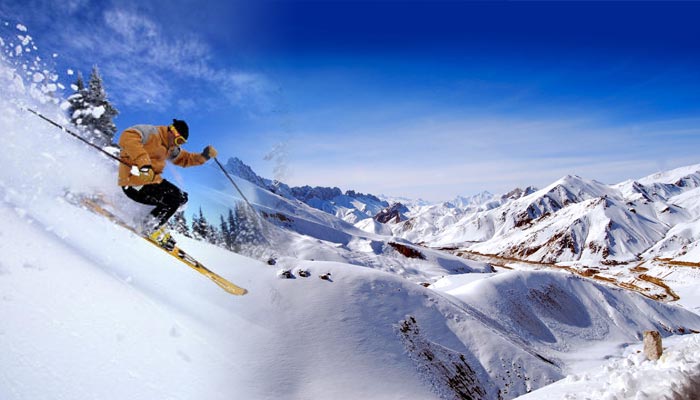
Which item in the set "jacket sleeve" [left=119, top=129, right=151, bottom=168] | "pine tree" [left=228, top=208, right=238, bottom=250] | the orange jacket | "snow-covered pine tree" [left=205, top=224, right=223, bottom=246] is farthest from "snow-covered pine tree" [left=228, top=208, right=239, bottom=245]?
"jacket sleeve" [left=119, top=129, right=151, bottom=168]

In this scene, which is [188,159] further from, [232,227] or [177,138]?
[232,227]

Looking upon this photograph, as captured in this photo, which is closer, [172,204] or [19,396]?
[19,396]

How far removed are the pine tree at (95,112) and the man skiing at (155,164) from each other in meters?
1.53

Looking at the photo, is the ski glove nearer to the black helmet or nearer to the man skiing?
the man skiing

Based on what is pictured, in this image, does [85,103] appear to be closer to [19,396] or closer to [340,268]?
[19,396]

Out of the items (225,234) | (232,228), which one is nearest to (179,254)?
(225,234)

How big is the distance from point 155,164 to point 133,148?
1.11m

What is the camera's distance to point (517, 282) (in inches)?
2105

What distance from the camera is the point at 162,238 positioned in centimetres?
1142

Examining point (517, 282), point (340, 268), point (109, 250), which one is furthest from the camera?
point (517, 282)

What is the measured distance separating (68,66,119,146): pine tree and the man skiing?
153cm

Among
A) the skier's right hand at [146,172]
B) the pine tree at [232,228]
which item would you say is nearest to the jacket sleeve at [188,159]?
the skier's right hand at [146,172]

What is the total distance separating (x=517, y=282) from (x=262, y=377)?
156 feet

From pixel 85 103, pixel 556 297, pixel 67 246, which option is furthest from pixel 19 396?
pixel 556 297
